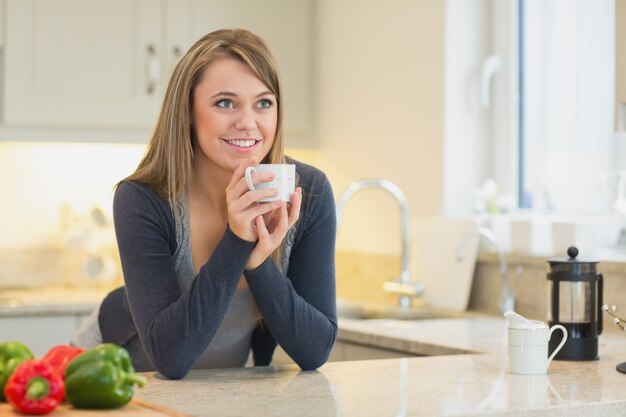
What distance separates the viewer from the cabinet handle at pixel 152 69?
4.02 m

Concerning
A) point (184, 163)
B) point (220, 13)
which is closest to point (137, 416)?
point (184, 163)

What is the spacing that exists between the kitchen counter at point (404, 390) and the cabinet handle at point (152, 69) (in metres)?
2.03

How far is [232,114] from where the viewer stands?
209 centimetres

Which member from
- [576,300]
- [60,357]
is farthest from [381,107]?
[60,357]

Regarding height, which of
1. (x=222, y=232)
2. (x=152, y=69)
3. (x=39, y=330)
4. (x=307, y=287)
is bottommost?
(x=39, y=330)

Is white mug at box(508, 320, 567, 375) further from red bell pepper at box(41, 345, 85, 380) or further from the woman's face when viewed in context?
red bell pepper at box(41, 345, 85, 380)

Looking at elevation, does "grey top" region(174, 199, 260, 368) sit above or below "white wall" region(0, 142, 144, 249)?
below

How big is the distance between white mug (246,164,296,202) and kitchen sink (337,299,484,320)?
5.18ft

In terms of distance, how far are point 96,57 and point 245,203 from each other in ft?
7.34

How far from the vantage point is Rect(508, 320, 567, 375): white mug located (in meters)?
2.05

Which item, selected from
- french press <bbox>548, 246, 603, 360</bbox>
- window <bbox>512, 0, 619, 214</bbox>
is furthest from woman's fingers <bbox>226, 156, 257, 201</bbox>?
window <bbox>512, 0, 619, 214</bbox>

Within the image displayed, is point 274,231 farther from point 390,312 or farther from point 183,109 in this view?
point 390,312

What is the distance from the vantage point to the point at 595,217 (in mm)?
3436

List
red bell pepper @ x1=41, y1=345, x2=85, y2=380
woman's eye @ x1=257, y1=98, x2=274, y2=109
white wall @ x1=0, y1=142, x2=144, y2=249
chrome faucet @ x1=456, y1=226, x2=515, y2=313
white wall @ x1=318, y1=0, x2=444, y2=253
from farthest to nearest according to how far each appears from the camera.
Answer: white wall @ x1=0, y1=142, x2=144, y2=249 → white wall @ x1=318, y1=0, x2=444, y2=253 → chrome faucet @ x1=456, y1=226, x2=515, y2=313 → woman's eye @ x1=257, y1=98, x2=274, y2=109 → red bell pepper @ x1=41, y1=345, x2=85, y2=380
